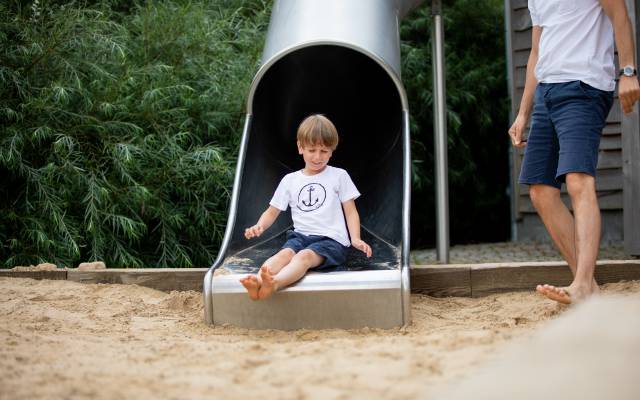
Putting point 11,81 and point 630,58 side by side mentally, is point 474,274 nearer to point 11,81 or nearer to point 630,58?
point 630,58

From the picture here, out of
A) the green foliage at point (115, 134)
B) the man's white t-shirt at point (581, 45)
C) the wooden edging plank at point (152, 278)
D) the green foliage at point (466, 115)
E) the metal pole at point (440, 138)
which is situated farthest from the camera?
the green foliage at point (466, 115)

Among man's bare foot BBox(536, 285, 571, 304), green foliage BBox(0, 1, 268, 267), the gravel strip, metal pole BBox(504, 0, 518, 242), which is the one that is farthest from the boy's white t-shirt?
metal pole BBox(504, 0, 518, 242)

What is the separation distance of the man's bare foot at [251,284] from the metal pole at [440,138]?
2143mm

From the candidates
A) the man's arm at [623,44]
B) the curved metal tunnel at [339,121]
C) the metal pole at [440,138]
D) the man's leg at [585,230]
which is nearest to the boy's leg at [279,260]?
the curved metal tunnel at [339,121]

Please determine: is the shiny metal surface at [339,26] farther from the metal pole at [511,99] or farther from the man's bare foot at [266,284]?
the metal pole at [511,99]

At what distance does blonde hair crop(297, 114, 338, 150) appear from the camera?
359 cm

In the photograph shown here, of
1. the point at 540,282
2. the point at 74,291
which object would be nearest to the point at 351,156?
the point at 540,282

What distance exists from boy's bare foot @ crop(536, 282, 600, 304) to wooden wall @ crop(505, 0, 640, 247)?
139 inches

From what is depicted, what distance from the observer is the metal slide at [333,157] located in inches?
121

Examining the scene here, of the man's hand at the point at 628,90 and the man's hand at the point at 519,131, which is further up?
the man's hand at the point at 628,90

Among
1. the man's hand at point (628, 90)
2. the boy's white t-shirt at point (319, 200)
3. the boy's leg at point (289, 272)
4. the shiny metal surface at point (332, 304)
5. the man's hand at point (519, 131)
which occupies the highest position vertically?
the man's hand at point (628, 90)

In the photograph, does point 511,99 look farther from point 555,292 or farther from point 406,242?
point 555,292

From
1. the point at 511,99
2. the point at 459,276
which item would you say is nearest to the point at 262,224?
the point at 459,276

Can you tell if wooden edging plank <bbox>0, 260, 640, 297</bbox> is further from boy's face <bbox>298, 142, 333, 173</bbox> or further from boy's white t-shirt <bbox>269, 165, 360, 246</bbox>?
boy's face <bbox>298, 142, 333, 173</bbox>
